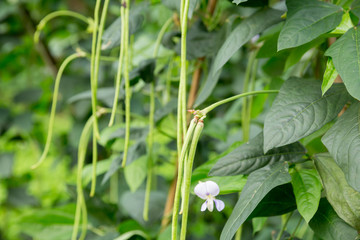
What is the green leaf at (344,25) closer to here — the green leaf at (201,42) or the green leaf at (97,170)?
the green leaf at (201,42)

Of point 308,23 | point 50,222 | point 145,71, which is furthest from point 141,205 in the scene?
point 308,23

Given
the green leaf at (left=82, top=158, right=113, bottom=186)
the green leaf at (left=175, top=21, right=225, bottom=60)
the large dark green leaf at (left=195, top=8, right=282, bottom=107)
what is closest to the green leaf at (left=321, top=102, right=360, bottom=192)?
the large dark green leaf at (left=195, top=8, right=282, bottom=107)

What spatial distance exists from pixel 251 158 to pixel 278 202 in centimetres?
7

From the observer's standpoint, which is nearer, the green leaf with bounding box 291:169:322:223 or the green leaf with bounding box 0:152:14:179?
the green leaf with bounding box 291:169:322:223

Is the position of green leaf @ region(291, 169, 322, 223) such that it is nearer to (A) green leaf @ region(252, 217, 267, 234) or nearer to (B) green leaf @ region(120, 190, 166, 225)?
(A) green leaf @ region(252, 217, 267, 234)

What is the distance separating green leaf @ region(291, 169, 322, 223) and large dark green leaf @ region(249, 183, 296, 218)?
0.09 ft

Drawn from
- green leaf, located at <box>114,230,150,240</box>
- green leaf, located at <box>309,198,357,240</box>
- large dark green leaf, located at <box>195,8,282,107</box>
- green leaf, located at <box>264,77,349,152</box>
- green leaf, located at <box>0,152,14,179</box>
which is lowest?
green leaf, located at <box>309,198,357,240</box>

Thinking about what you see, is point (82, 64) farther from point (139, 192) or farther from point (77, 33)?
point (139, 192)

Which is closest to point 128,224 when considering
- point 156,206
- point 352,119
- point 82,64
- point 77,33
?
point 156,206

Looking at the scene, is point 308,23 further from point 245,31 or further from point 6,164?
point 6,164

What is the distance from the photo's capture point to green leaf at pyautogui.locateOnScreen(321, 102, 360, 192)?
1.19ft

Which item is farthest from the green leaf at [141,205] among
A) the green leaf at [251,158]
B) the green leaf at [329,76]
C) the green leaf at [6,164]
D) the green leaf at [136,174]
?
the green leaf at [6,164]

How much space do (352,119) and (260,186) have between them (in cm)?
11

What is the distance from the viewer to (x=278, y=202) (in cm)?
47
